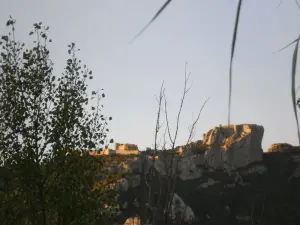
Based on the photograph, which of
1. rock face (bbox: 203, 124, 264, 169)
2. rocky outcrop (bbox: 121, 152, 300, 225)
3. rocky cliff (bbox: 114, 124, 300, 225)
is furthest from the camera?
rock face (bbox: 203, 124, 264, 169)

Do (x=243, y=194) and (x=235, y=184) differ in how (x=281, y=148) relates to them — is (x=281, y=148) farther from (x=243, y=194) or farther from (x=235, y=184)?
(x=243, y=194)

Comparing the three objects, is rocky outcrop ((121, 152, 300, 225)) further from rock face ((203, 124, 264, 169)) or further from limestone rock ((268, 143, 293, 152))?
limestone rock ((268, 143, 293, 152))

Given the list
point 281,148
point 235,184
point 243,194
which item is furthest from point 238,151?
point 243,194

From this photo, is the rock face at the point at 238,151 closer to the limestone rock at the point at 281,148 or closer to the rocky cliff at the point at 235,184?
the rocky cliff at the point at 235,184

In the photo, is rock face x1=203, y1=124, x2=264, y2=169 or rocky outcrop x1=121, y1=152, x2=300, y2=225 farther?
rock face x1=203, y1=124, x2=264, y2=169

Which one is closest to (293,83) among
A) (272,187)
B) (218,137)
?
(272,187)

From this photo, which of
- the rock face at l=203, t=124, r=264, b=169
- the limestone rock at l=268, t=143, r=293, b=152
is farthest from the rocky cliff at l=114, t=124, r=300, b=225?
the limestone rock at l=268, t=143, r=293, b=152

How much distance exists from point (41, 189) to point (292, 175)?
285 feet

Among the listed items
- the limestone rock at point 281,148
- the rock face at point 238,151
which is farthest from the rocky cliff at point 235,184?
the limestone rock at point 281,148

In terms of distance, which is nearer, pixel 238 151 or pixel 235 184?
→ pixel 235 184

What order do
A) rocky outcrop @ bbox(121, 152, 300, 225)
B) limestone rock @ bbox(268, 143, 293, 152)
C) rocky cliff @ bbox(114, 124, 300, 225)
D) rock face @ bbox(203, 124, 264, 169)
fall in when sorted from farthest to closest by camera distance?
limestone rock @ bbox(268, 143, 293, 152) < rock face @ bbox(203, 124, 264, 169) < rocky cliff @ bbox(114, 124, 300, 225) < rocky outcrop @ bbox(121, 152, 300, 225)

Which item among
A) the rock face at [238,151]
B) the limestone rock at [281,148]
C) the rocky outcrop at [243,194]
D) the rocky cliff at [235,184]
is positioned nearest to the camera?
the rocky outcrop at [243,194]

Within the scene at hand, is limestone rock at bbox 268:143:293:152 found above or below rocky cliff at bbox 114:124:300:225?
above

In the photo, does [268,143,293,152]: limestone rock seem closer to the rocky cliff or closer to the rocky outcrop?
the rocky cliff
